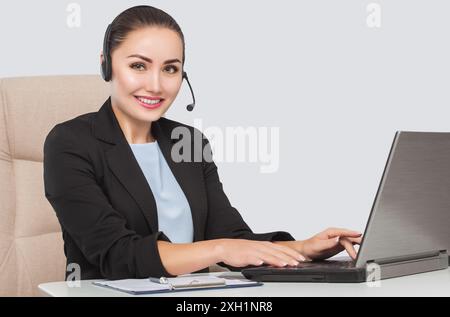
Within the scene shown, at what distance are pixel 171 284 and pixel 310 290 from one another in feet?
0.78

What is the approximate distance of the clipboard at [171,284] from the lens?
49.4 inches

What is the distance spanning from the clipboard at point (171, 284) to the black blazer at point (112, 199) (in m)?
0.12

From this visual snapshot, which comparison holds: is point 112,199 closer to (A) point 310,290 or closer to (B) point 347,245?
(B) point 347,245

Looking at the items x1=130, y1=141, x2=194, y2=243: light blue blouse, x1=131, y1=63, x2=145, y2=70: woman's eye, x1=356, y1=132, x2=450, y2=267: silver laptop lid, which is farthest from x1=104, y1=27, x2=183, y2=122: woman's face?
x1=356, y1=132, x2=450, y2=267: silver laptop lid

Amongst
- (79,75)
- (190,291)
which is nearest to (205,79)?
(79,75)

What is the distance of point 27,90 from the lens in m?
2.12

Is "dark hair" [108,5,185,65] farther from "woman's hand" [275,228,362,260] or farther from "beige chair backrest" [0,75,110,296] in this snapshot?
"woman's hand" [275,228,362,260]

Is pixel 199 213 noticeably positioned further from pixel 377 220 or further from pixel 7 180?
pixel 377 220

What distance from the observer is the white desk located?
1.25 metres

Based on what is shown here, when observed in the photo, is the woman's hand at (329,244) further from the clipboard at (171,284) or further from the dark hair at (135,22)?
the dark hair at (135,22)

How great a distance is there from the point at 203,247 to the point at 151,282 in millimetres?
156

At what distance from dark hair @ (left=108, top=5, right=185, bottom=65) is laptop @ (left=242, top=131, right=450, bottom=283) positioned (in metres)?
0.76

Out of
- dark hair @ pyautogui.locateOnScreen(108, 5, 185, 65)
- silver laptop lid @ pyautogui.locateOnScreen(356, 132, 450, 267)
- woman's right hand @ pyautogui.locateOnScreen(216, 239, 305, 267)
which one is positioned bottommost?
woman's right hand @ pyautogui.locateOnScreen(216, 239, 305, 267)

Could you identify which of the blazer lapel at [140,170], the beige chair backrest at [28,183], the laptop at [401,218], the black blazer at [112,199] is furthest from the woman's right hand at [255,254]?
the beige chair backrest at [28,183]
